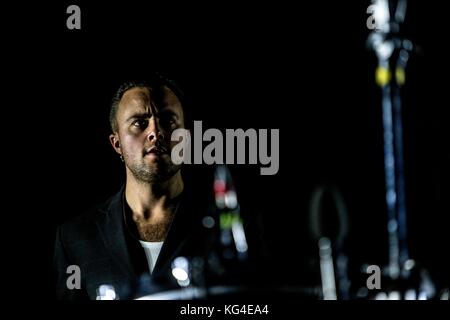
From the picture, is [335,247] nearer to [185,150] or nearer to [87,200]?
[185,150]

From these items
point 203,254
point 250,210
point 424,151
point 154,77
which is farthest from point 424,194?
point 154,77

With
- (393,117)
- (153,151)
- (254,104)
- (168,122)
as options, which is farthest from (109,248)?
(393,117)

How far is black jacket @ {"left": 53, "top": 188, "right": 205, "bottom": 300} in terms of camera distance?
268cm

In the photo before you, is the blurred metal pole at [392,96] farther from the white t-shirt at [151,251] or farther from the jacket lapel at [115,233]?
the jacket lapel at [115,233]

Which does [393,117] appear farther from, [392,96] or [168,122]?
[168,122]

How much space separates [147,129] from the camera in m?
2.73

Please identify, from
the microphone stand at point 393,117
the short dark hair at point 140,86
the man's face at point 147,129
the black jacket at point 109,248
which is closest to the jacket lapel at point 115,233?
the black jacket at point 109,248

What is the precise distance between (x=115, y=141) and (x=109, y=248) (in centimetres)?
37

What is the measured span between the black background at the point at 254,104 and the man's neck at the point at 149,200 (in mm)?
64

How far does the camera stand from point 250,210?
2.75m

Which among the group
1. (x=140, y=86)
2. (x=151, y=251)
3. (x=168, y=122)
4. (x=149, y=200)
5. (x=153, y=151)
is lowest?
(x=151, y=251)

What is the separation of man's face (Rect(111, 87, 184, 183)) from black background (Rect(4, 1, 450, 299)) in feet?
0.19
